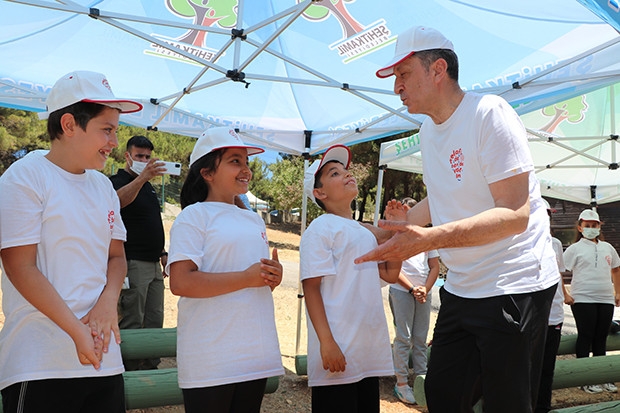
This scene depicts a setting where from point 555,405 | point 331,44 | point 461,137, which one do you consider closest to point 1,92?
point 331,44

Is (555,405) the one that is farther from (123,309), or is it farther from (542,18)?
(123,309)

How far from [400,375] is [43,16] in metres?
5.07

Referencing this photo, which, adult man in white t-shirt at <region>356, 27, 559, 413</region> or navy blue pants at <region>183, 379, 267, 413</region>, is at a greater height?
adult man in white t-shirt at <region>356, 27, 559, 413</region>

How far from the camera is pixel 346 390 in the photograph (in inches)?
110

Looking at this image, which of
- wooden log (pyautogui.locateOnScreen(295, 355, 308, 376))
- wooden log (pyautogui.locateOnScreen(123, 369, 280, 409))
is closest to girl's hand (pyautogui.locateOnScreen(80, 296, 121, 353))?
wooden log (pyautogui.locateOnScreen(123, 369, 280, 409))

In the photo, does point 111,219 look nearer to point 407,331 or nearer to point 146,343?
point 146,343

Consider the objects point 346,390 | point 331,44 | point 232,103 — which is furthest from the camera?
point 232,103

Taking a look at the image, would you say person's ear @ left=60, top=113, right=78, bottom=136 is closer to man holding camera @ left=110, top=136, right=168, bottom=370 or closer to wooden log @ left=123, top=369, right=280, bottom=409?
wooden log @ left=123, top=369, right=280, bottom=409

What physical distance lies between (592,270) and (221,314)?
5.06 m

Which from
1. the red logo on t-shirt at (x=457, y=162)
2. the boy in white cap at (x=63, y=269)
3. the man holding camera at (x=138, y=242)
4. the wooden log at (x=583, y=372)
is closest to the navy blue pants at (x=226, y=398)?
the boy in white cap at (x=63, y=269)

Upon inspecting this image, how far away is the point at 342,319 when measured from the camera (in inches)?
114

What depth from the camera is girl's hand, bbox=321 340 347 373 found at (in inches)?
108

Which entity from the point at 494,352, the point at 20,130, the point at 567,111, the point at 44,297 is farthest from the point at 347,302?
the point at 20,130

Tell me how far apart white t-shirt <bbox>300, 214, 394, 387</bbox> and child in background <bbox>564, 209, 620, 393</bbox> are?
3797 millimetres
